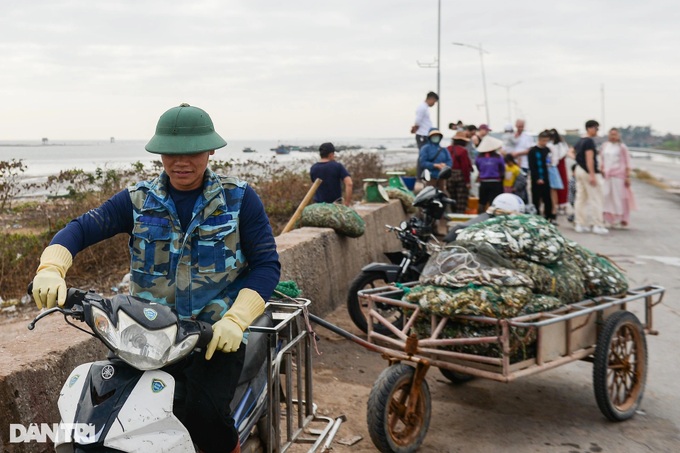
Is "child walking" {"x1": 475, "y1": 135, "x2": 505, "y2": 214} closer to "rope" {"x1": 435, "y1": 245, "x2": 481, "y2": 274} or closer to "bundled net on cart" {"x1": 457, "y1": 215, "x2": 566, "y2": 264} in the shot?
"bundled net on cart" {"x1": 457, "y1": 215, "x2": 566, "y2": 264}

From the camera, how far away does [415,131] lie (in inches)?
595

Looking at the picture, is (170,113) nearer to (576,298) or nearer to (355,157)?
(576,298)

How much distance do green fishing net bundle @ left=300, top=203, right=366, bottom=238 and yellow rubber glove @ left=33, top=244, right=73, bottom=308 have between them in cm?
556

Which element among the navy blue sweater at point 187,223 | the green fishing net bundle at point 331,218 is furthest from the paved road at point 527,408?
the navy blue sweater at point 187,223

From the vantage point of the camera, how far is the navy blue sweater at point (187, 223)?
10.6 ft

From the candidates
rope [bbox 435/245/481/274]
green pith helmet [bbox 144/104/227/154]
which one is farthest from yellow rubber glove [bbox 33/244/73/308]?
rope [bbox 435/245/481/274]

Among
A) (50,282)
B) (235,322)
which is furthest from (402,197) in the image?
(50,282)

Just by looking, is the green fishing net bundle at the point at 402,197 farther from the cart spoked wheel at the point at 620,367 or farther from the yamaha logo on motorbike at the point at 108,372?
the yamaha logo on motorbike at the point at 108,372

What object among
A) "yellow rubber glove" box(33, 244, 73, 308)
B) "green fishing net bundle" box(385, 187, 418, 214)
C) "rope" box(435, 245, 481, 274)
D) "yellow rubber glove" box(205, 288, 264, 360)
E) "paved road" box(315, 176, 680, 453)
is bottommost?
"paved road" box(315, 176, 680, 453)

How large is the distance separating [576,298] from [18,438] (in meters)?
3.86

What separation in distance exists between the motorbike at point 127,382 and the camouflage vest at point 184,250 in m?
0.40

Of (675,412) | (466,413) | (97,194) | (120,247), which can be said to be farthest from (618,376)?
(97,194)

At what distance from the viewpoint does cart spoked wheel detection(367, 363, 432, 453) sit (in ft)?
15.3

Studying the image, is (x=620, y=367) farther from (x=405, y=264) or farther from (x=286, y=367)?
(x=286, y=367)
